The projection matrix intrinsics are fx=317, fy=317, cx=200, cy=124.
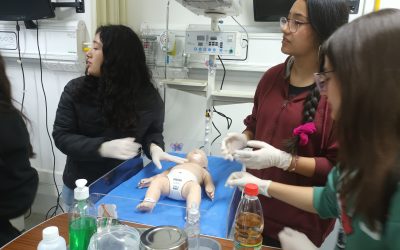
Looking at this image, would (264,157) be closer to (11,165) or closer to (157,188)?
(157,188)

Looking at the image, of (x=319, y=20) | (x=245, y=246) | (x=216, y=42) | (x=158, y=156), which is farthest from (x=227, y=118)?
(x=245, y=246)

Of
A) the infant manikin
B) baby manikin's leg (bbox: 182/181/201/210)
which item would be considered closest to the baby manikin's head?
the infant manikin

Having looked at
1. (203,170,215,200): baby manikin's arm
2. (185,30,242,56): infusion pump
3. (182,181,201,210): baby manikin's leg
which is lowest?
(203,170,215,200): baby manikin's arm

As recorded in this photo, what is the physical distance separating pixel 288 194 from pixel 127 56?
1.19 metres

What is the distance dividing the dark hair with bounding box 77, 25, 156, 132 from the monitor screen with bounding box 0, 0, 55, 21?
0.97 meters

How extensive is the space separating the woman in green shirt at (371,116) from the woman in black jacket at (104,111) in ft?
4.03

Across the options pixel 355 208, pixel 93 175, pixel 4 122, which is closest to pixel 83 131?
pixel 93 175

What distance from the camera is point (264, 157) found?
1.32 meters

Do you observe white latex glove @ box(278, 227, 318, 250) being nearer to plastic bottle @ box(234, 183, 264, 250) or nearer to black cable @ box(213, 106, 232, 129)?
plastic bottle @ box(234, 183, 264, 250)

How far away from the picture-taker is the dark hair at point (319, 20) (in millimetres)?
1251

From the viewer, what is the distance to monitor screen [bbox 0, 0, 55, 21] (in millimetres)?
2482

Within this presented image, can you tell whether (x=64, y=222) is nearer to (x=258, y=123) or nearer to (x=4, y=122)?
(x=4, y=122)

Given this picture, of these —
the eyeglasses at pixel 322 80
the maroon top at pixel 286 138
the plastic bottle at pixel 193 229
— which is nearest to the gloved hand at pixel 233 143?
the maroon top at pixel 286 138

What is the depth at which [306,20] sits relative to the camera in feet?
4.27
